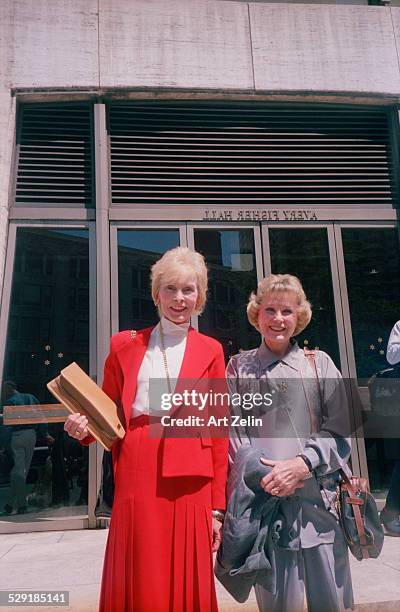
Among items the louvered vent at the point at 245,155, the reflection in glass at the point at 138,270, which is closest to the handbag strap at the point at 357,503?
the reflection in glass at the point at 138,270

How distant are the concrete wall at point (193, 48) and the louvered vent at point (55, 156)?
Result: 210mm

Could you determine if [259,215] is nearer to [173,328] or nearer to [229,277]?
[229,277]

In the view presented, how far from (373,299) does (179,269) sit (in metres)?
4.13

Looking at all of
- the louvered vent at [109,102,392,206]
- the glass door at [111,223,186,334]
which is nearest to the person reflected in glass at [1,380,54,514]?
the glass door at [111,223,186,334]

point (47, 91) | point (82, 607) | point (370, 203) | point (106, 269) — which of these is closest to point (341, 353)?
point (370, 203)

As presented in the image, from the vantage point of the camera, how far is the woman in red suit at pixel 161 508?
1957 millimetres

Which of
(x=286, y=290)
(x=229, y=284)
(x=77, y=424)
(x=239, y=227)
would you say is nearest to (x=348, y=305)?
(x=229, y=284)

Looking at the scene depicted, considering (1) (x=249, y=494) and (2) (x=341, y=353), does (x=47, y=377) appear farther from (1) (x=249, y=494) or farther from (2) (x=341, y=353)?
(1) (x=249, y=494)

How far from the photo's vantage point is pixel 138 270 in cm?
539

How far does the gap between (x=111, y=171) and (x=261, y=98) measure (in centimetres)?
205

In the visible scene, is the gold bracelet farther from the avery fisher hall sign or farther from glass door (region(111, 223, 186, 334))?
the avery fisher hall sign

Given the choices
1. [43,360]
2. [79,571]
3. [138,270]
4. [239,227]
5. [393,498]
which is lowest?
[79,571]

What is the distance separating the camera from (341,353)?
18.1 ft

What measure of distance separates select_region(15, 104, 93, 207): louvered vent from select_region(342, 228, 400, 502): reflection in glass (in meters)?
3.22
